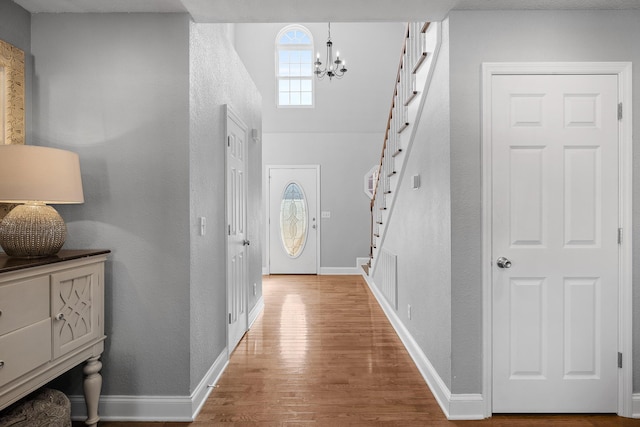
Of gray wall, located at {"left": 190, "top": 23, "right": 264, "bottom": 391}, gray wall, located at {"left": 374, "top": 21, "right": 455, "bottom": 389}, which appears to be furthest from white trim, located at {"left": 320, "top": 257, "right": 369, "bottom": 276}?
gray wall, located at {"left": 190, "top": 23, "right": 264, "bottom": 391}

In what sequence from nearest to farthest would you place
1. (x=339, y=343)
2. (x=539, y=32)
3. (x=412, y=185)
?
1. (x=539, y=32)
2. (x=412, y=185)
3. (x=339, y=343)

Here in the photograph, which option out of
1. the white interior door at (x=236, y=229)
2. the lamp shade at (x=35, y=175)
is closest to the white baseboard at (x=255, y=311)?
the white interior door at (x=236, y=229)

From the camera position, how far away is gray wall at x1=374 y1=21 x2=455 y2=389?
7.70 feet

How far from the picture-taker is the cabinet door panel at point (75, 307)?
1.74m

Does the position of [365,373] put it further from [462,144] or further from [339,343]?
[462,144]

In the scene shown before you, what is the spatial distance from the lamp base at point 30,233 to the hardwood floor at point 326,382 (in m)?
1.14

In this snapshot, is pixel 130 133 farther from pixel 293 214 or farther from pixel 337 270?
pixel 337 270

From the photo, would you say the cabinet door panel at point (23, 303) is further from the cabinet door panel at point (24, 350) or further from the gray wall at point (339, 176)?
the gray wall at point (339, 176)

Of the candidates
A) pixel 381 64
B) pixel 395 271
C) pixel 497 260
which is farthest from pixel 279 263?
pixel 497 260

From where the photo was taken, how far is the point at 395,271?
3.90 meters

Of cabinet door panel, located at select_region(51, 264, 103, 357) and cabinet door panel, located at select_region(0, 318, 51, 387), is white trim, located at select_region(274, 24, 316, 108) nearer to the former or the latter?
cabinet door panel, located at select_region(51, 264, 103, 357)

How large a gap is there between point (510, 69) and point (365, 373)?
2.34m

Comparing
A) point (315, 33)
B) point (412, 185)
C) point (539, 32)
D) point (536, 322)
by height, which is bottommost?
point (536, 322)

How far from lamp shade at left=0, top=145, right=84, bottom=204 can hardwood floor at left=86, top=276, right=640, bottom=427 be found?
4.59 ft
